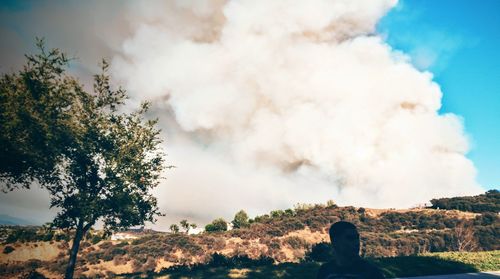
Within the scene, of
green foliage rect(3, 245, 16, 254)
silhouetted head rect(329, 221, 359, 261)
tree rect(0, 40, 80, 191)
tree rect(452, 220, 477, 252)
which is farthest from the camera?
green foliage rect(3, 245, 16, 254)

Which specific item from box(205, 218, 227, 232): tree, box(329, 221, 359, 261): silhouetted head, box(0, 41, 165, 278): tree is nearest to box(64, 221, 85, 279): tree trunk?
box(0, 41, 165, 278): tree

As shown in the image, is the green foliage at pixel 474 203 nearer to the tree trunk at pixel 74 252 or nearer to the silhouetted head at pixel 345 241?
the tree trunk at pixel 74 252

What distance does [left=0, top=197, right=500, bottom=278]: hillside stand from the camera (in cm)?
3891

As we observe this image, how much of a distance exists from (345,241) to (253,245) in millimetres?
47687

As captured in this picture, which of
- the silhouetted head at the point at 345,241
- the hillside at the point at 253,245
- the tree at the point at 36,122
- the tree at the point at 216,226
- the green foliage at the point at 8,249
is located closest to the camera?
the silhouetted head at the point at 345,241

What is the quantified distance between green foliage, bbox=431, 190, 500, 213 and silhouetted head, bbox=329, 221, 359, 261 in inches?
2980

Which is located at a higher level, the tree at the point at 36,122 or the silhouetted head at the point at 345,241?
the tree at the point at 36,122

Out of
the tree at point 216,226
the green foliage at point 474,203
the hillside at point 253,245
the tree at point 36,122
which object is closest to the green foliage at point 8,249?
the hillside at point 253,245

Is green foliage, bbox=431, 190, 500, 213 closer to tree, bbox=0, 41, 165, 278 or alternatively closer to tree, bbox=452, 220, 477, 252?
tree, bbox=452, 220, 477, 252

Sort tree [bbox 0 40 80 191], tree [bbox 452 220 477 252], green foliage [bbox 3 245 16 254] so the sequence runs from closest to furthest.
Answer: tree [bbox 0 40 80 191] → tree [bbox 452 220 477 252] → green foliage [bbox 3 245 16 254]

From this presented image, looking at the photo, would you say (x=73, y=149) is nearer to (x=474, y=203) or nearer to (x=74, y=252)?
(x=74, y=252)

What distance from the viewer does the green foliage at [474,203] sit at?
61.1 metres

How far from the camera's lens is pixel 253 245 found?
47.4 metres

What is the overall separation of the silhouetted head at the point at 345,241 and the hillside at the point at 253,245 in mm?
31683
